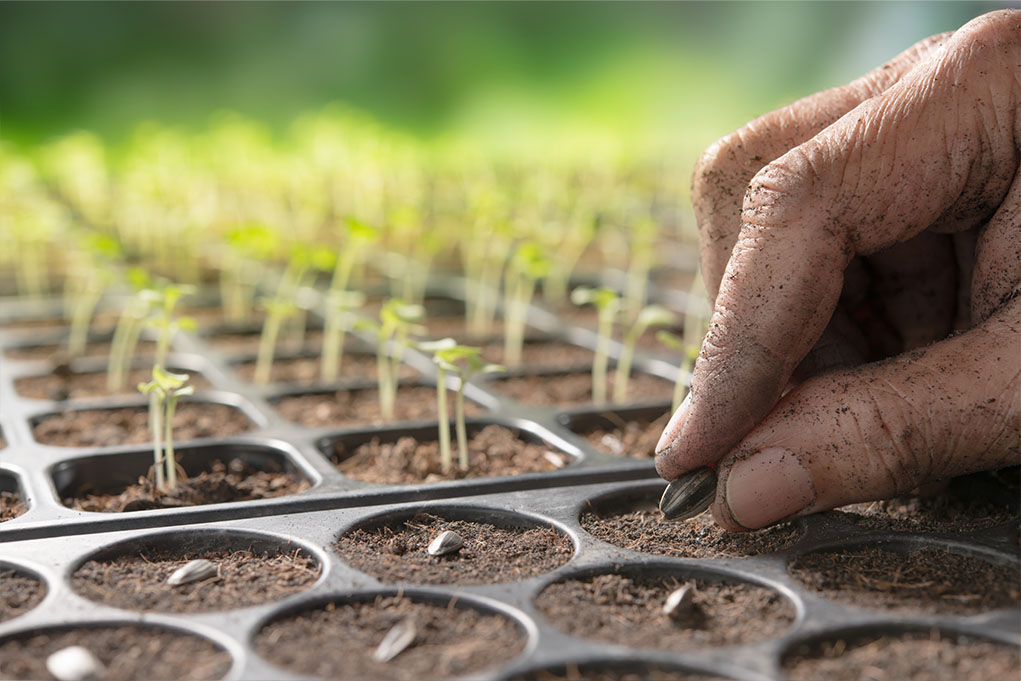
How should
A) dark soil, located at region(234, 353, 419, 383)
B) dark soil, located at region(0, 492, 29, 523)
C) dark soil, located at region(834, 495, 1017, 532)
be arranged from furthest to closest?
dark soil, located at region(234, 353, 419, 383), dark soil, located at region(0, 492, 29, 523), dark soil, located at region(834, 495, 1017, 532)

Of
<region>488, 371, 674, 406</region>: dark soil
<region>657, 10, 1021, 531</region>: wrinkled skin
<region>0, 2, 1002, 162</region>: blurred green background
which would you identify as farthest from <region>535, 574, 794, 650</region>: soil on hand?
<region>0, 2, 1002, 162</region>: blurred green background

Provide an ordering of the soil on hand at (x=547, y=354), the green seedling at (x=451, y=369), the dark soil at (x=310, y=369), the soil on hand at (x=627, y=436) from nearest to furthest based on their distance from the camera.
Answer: the green seedling at (x=451, y=369)
the soil on hand at (x=627, y=436)
the dark soil at (x=310, y=369)
the soil on hand at (x=547, y=354)

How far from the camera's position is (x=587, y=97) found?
4.68m

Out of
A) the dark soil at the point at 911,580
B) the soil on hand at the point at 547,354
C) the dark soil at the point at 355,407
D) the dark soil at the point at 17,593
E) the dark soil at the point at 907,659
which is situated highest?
the soil on hand at the point at 547,354

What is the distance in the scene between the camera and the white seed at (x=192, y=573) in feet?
3.30

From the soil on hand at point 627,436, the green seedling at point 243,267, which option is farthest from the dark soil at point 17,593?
the green seedling at point 243,267

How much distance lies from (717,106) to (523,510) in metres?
3.59

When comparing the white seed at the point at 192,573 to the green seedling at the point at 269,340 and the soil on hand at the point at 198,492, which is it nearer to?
the soil on hand at the point at 198,492

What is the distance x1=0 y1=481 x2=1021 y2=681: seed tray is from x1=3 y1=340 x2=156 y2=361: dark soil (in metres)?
1.21

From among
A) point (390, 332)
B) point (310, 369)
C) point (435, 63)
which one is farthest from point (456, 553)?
point (435, 63)

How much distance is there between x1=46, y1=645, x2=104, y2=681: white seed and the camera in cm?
81

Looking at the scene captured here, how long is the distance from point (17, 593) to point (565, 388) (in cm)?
119

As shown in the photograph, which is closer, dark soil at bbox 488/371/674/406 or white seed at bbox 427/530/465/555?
white seed at bbox 427/530/465/555

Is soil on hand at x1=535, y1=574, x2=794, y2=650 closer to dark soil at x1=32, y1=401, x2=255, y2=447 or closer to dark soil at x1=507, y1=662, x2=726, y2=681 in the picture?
dark soil at x1=507, y1=662, x2=726, y2=681
